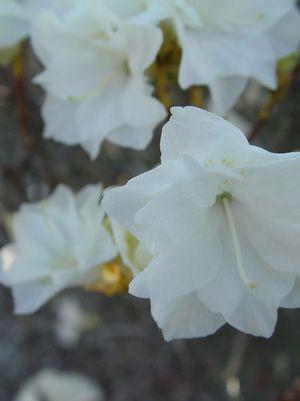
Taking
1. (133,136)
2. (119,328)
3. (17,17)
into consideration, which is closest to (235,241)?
(133,136)

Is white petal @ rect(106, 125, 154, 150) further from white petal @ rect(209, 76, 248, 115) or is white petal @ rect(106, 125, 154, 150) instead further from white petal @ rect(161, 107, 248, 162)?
white petal @ rect(161, 107, 248, 162)

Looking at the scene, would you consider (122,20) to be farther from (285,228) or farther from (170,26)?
(285,228)

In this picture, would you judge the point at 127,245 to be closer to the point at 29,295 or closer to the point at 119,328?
the point at 29,295

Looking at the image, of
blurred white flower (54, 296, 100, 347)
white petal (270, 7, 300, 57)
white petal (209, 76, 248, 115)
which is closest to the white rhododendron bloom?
white petal (209, 76, 248, 115)

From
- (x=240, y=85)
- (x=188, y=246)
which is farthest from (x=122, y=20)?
(x=188, y=246)

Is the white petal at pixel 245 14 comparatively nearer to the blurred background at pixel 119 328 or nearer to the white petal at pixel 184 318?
the blurred background at pixel 119 328

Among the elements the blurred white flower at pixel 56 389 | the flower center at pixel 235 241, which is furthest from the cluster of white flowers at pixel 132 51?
the blurred white flower at pixel 56 389
